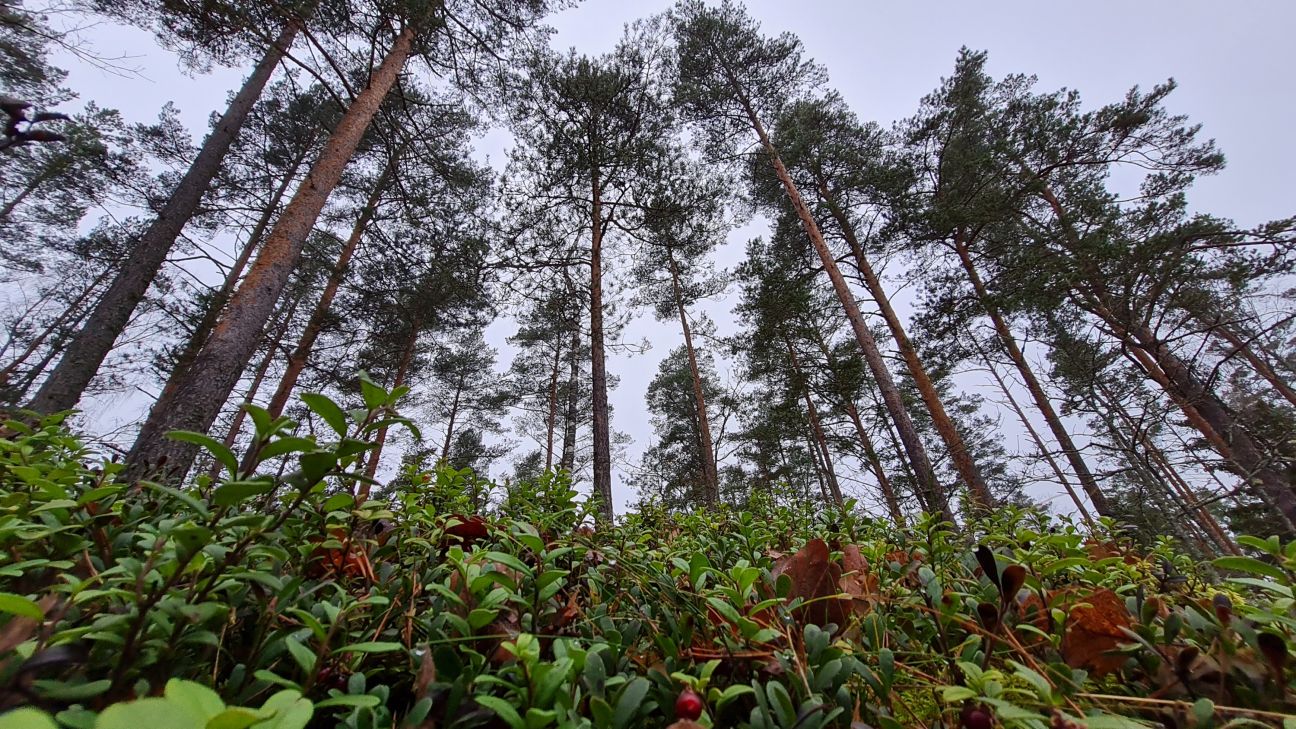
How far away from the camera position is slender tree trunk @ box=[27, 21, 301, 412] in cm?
532

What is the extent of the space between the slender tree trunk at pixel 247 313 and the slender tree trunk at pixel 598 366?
4.20m

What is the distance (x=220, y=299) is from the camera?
6.52m

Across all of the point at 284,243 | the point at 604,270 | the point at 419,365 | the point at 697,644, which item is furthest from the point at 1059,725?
the point at 419,365

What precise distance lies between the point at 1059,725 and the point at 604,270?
11134 millimetres

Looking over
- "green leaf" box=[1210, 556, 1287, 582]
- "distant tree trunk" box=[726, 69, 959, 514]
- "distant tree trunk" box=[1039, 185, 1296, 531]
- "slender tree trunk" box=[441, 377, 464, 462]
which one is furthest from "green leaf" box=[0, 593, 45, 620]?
"slender tree trunk" box=[441, 377, 464, 462]

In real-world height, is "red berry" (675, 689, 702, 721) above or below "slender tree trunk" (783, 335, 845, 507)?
below

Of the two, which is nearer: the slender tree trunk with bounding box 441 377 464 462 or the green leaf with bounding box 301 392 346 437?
the green leaf with bounding box 301 392 346 437

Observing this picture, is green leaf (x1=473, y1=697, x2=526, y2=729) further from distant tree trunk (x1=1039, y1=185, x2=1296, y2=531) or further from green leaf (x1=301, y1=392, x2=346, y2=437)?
distant tree trunk (x1=1039, y1=185, x2=1296, y2=531)

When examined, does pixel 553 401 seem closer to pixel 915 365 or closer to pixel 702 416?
pixel 702 416

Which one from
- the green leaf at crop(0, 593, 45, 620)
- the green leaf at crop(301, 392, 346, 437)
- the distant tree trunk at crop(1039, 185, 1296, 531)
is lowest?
the green leaf at crop(0, 593, 45, 620)

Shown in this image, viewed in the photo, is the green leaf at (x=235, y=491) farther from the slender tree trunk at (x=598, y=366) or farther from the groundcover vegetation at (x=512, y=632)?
the slender tree trunk at (x=598, y=366)

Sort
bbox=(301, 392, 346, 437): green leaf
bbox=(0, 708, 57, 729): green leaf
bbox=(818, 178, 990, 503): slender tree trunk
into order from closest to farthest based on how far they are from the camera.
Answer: bbox=(0, 708, 57, 729): green leaf → bbox=(301, 392, 346, 437): green leaf → bbox=(818, 178, 990, 503): slender tree trunk

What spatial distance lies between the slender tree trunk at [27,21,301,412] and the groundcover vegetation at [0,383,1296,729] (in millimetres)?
5934

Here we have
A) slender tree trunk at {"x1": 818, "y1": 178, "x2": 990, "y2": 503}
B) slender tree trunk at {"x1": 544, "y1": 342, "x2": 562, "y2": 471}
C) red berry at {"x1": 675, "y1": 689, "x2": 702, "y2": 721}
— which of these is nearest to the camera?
red berry at {"x1": 675, "y1": 689, "x2": 702, "y2": 721}
